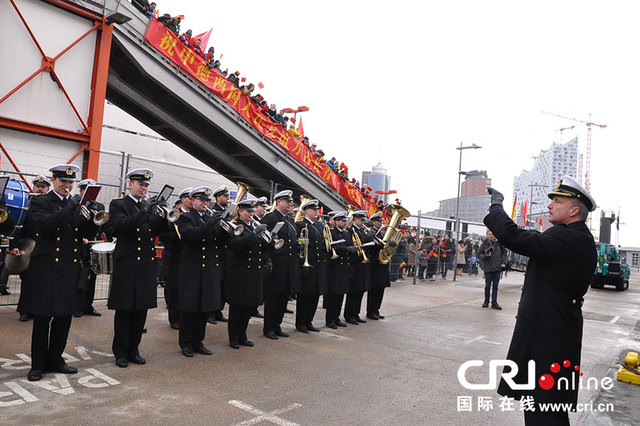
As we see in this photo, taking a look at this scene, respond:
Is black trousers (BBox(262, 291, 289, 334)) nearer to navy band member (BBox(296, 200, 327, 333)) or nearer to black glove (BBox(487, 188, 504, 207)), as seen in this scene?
navy band member (BBox(296, 200, 327, 333))

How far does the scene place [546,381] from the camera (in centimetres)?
316

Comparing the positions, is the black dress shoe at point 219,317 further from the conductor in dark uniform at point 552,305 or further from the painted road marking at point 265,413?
the conductor in dark uniform at point 552,305

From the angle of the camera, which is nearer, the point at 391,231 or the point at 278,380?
the point at 278,380

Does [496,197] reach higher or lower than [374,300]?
higher

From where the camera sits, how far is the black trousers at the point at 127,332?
5.57 metres

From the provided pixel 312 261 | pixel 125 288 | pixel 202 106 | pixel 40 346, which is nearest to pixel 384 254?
pixel 312 261

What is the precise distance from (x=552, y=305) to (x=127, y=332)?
465 centimetres

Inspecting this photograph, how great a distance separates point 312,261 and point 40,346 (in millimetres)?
4379

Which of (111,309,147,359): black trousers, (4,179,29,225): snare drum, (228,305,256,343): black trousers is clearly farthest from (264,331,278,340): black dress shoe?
(4,179,29,225): snare drum

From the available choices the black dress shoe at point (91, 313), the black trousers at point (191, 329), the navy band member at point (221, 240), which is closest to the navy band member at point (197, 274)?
the black trousers at point (191, 329)

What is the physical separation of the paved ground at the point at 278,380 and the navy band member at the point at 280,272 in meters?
0.32

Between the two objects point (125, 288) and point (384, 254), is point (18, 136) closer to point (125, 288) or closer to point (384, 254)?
point (125, 288)

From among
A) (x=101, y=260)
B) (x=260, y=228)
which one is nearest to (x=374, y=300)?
(x=260, y=228)

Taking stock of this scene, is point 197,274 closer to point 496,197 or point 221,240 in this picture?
point 221,240
